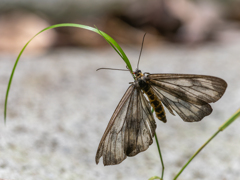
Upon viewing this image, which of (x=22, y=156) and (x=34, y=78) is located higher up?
(x=34, y=78)

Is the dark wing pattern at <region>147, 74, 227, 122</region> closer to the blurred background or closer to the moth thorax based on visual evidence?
the moth thorax

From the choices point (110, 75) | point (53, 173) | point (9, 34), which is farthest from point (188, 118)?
point (9, 34)

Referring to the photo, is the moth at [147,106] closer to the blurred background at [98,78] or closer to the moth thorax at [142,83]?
the moth thorax at [142,83]

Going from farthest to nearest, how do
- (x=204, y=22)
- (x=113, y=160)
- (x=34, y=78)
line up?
(x=204, y=22) < (x=34, y=78) < (x=113, y=160)

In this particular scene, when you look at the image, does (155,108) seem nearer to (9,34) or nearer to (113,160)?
(113,160)

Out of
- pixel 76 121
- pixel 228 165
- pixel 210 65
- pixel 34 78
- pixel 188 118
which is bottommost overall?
pixel 228 165

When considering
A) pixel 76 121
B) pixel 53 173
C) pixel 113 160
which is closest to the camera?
pixel 113 160

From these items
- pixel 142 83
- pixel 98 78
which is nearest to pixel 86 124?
pixel 98 78

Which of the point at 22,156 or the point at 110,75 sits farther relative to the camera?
the point at 110,75

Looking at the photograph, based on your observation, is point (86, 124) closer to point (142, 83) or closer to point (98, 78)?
point (98, 78)
